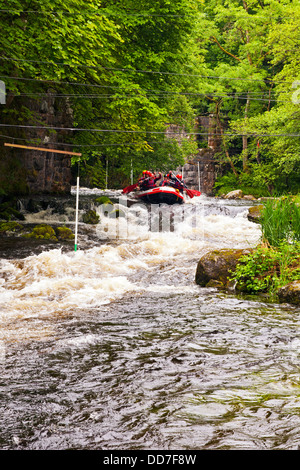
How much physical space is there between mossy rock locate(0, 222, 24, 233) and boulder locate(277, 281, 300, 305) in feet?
31.9

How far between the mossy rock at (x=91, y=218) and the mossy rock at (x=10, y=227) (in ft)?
11.6

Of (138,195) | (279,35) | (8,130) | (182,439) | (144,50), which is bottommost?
(182,439)

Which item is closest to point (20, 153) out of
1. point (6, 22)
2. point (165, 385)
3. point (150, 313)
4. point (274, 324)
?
point (6, 22)

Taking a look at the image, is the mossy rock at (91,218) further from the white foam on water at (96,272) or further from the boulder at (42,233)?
the boulder at (42,233)

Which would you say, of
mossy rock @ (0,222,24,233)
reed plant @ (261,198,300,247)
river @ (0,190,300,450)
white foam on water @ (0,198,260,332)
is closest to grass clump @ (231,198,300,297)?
reed plant @ (261,198,300,247)

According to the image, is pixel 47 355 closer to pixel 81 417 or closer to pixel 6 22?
pixel 81 417

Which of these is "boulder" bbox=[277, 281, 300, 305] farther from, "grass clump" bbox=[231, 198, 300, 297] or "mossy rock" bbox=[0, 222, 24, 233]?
"mossy rock" bbox=[0, 222, 24, 233]

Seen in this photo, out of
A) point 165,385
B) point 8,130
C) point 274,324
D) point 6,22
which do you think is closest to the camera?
point 165,385

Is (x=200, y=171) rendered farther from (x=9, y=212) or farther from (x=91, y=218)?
(x=9, y=212)

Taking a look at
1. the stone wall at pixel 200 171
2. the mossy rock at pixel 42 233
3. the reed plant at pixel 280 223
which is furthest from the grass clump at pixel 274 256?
the stone wall at pixel 200 171

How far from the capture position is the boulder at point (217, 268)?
29.0ft

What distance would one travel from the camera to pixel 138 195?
78.1 ft

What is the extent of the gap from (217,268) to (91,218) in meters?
10.6

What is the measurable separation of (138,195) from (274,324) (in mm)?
17981
